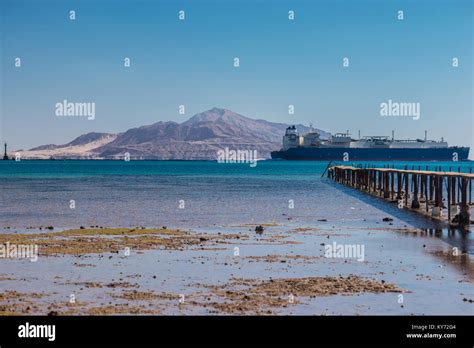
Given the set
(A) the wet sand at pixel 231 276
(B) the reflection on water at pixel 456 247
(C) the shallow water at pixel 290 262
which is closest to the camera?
(A) the wet sand at pixel 231 276

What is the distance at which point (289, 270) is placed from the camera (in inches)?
776

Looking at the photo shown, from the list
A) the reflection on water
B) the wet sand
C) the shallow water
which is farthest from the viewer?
the reflection on water

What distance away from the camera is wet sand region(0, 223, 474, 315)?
15164 mm

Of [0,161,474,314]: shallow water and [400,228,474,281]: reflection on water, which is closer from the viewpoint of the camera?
[0,161,474,314]: shallow water

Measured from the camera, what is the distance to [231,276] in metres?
18.7

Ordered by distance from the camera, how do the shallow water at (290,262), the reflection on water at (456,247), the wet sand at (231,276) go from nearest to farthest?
the wet sand at (231,276), the shallow water at (290,262), the reflection on water at (456,247)

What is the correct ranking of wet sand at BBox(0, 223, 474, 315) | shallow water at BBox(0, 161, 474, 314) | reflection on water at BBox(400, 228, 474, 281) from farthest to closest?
reflection on water at BBox(400, 228, 474, 281) < shallow water at BBox(0, 161, 474, 314) < wet sand at BBox(0, 223, 474, 315)

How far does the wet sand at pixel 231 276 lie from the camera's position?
1516 centimetres

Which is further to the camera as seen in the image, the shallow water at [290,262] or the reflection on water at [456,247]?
the reflection on water at [456,247]

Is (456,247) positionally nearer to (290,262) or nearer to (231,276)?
(290,262)
